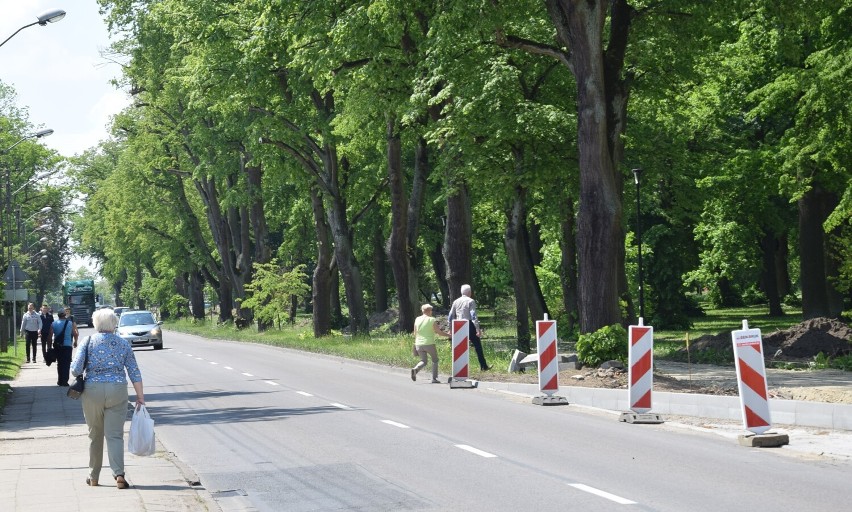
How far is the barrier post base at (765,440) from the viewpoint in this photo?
13.9m

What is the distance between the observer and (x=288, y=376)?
29.1 metres

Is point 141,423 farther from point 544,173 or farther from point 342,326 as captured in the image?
point 342,326

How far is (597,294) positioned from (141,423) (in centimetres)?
1420

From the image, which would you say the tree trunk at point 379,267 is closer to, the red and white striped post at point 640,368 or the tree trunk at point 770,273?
Answer: the tree trunk at point 770,273

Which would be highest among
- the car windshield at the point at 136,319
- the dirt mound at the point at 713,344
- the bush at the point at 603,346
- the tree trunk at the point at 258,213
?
the tree trunk at the point at 258,213

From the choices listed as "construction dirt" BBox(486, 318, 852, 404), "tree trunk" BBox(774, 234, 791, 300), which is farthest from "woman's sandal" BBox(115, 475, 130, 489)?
"tree trunk" BBox(774, 234, 791, 300)

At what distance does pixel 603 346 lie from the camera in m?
23.9

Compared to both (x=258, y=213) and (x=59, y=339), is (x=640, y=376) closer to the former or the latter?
(x=59, y=339)

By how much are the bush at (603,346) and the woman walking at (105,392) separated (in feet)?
43.8

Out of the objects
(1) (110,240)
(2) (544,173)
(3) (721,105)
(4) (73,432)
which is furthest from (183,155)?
(4) (73,432)

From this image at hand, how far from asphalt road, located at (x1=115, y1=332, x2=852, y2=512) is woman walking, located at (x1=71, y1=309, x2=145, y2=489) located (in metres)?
1.03

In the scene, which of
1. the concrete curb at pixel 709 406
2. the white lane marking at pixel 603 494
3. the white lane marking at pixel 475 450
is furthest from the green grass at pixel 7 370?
the white lane marking at pixel 603 494

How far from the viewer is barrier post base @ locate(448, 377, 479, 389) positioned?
24.3m

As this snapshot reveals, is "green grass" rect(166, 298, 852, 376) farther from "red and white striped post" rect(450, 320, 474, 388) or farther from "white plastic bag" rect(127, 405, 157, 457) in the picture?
"white plastic bag" rect(127, 405, 157, 457)
